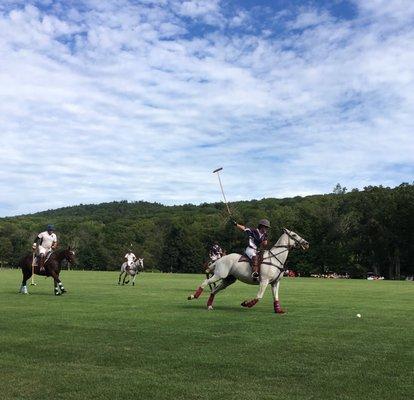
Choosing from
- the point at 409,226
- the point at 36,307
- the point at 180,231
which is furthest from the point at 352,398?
the point at 180,231

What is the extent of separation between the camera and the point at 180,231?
364ft

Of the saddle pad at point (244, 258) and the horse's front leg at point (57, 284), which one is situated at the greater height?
the saddle pad at point (244, 258)

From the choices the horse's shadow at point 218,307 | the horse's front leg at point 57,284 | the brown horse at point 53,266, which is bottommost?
the horse's shadow at point 218,307

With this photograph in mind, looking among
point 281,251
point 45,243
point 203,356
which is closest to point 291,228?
point 45,243

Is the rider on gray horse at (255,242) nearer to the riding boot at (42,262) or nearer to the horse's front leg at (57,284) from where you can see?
the horse's front leg at (57,284)

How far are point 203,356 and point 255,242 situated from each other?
733 cm

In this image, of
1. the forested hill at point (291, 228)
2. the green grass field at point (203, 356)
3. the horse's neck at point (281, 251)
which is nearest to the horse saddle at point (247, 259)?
the horse's neck at point (281, 251)

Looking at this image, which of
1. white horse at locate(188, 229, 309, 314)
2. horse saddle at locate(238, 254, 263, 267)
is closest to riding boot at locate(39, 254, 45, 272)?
white horse at locate(188, 229, 309, 314)

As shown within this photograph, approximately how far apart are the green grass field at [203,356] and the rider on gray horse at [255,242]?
1567mm

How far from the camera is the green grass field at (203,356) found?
6.65m

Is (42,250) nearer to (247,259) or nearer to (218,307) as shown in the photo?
(218,307)

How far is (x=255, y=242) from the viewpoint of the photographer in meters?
15.6

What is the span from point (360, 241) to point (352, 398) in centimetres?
7465

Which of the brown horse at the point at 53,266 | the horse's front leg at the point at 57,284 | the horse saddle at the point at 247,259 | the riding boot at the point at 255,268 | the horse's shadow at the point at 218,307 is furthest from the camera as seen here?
the brown horse at the point at 53,266
